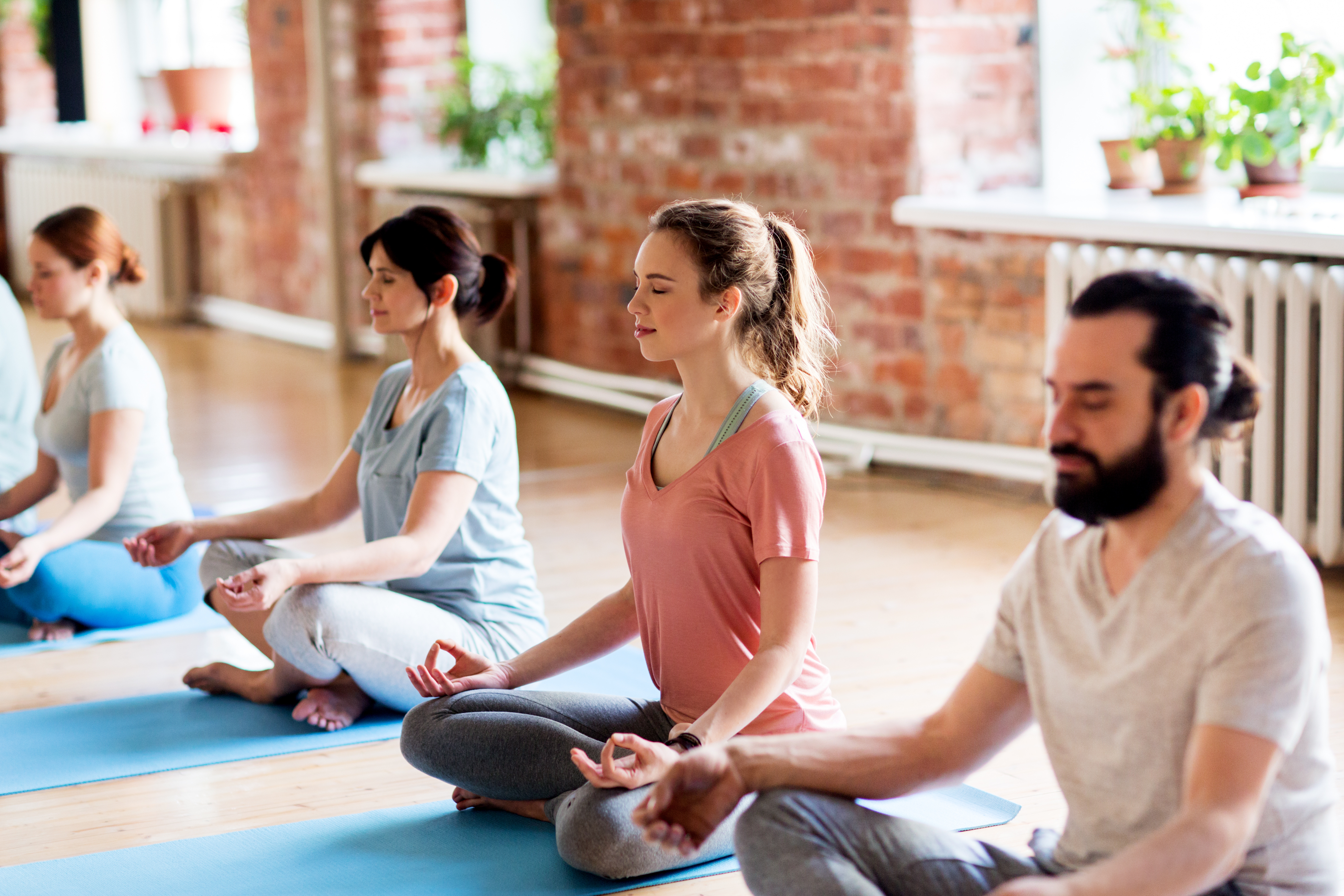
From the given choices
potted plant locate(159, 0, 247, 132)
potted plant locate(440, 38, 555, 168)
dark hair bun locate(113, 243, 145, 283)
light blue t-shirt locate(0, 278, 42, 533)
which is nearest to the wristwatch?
dark hair bun locate(113, 243, 145, 283)

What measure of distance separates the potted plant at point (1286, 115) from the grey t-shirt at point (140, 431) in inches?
99.1

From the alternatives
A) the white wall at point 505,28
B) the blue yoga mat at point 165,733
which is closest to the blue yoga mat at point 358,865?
the blue yoga mat at point 165,733

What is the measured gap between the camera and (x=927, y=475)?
4.62 metres

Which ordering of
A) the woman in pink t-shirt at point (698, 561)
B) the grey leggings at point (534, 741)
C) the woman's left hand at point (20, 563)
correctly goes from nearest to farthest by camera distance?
1. the woman in pink t-shirt at point (698, 561)
2. the grey leggings at point (534, 741)
3. the woman's left hand at point (20, 563)

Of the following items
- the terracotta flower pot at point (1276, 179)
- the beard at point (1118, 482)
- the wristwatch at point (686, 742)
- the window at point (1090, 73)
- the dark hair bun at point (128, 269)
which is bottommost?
the wristwatch at point (686, 742)

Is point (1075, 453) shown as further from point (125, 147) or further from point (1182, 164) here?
point (125, 147)

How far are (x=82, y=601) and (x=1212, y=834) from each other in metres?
2.51

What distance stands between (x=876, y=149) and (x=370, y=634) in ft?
8.51

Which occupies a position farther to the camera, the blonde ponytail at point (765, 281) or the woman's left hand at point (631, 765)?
the blonde ponytail at point (765, 281)

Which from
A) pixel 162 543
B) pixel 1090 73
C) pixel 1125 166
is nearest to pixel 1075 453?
pixel 162 543

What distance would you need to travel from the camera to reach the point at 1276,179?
3896 mm

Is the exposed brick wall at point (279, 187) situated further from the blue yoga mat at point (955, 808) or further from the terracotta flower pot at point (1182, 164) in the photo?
the blue yoga mat at point (955, 808)

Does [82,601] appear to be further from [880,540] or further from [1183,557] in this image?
[1183,557]

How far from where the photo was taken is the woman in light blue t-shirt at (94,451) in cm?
310
